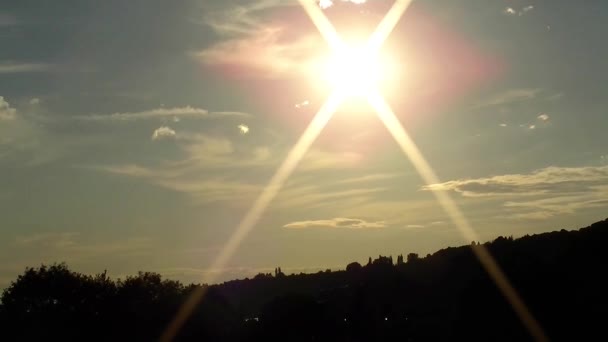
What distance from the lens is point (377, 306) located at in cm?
10850

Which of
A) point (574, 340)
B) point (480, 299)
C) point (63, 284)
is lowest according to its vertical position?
point (574, 340)

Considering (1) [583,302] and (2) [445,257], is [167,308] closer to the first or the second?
(1) [583,302]

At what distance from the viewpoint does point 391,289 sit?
113 meters

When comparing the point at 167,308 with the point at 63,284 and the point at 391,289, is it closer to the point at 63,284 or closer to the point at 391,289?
the point at 63,284

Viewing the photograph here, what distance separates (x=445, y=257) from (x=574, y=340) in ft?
257

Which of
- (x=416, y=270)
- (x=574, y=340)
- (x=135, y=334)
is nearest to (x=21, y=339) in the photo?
(x=135, y=334)

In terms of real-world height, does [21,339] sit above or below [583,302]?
above

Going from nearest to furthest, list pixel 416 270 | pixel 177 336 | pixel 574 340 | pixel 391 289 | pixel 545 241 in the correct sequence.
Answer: pixel 574 340 → pixel 177 336 → pixel 391 289 → pixel 545 241 → pixel 416 270

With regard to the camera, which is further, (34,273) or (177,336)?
(34,273)

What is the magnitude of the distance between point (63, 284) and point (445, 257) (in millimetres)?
67144

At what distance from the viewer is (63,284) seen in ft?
341

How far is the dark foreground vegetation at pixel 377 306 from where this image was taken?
68.1 m

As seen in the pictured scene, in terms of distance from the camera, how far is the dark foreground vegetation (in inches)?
2680

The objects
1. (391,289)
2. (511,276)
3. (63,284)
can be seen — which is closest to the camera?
(511,276)
